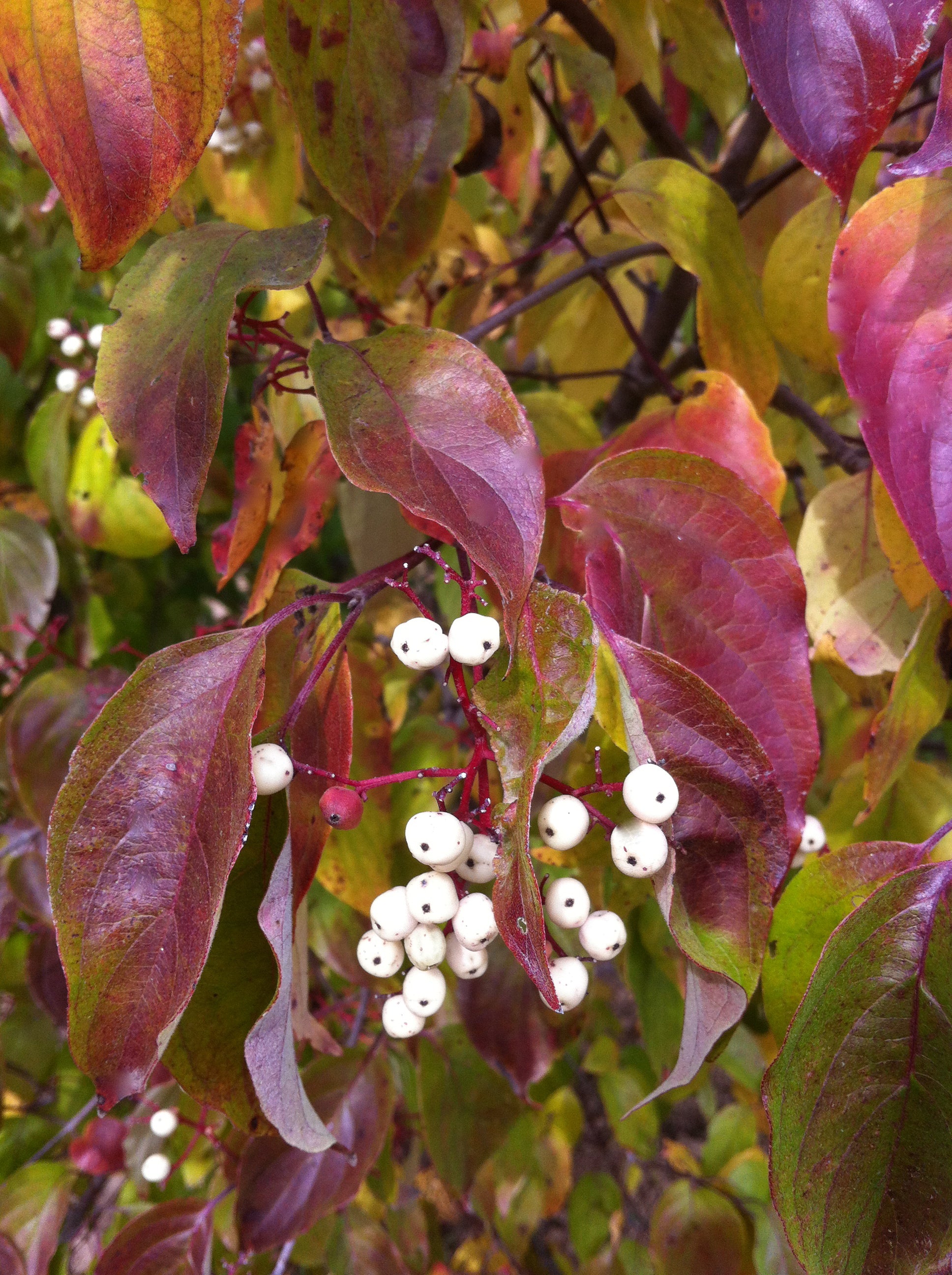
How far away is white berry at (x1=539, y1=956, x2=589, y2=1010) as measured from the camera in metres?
0.36

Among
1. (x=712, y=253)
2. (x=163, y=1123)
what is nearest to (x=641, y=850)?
(x=712, y=253)

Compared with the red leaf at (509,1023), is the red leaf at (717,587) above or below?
above

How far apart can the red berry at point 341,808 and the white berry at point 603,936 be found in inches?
4.1

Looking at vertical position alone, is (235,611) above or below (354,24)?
below

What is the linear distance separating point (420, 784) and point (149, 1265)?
1.22 feet

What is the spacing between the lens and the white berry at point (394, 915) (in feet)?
1.16

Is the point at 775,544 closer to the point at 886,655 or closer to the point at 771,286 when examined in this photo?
the point at 886,655

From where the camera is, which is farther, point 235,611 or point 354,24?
point 235,611

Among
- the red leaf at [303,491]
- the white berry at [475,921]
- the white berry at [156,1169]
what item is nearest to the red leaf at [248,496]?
the red leaf at [303,491]

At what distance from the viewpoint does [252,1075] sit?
11.3 inches

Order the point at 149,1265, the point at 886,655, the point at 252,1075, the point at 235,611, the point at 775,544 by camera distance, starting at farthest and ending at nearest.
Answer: the point at 235,611 → the point at 149,1265 → the point at 886,655 → the point at 775,544 → the point at 252,1075

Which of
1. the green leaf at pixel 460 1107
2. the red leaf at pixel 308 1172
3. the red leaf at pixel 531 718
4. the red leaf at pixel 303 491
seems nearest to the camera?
the red leaf at pixel 531 718

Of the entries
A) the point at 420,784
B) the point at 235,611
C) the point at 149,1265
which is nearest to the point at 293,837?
the point at 420,784

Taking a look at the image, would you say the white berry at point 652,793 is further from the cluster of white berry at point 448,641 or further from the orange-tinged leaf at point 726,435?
the orange-tinged leaf at point 726,435
